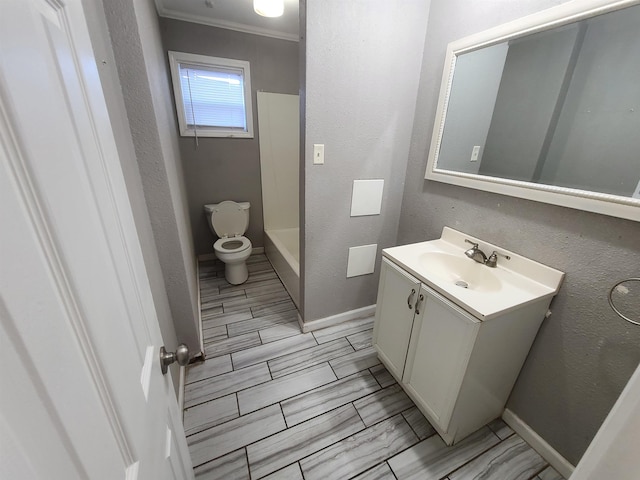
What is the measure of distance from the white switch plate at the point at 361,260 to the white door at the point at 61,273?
1.56 metres

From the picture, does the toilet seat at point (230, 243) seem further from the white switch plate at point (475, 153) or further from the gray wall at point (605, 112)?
the gray wall at point (605, 112)

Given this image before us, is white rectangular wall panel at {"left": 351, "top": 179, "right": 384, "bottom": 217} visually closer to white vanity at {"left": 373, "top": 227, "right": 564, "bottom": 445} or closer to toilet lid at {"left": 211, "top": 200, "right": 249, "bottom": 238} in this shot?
white vanity at {"left": 373, "top": 227, "right": 564, "bottom": 445}

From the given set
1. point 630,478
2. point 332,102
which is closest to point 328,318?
point 332,102

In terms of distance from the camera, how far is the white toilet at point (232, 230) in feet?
8.55

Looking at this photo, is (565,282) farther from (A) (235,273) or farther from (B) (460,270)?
(A) (235,273)

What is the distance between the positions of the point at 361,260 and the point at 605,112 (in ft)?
4.70

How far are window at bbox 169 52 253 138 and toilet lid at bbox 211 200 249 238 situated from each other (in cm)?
74

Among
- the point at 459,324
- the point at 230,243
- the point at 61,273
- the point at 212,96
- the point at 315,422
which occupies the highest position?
the point at 212,96

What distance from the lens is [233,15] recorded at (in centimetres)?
224

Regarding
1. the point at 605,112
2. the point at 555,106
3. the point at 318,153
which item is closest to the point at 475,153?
the point at 555,106

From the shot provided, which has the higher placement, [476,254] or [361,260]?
[476,254]

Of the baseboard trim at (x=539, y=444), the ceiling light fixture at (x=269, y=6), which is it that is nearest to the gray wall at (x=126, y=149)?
the ceiling light fixture at (x=269, y=6)

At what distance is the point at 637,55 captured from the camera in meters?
0.91

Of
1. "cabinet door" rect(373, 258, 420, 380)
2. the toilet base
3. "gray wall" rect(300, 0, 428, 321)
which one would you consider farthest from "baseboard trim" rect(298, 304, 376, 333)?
the toilet base
